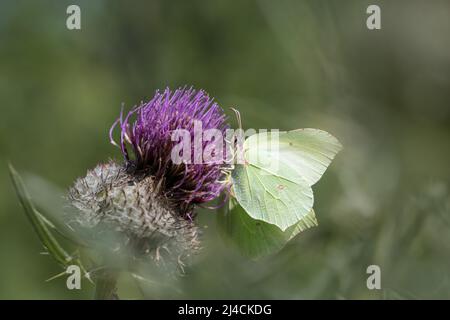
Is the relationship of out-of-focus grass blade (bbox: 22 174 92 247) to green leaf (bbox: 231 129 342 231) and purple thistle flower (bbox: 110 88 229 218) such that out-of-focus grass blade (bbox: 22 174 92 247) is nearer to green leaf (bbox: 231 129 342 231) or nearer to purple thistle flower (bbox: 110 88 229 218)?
purple thistle flower (bbox: 110 88 229 218)

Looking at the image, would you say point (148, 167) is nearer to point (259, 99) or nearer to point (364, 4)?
point (259, 99)

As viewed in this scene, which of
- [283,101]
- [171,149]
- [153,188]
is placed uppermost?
[283,101]

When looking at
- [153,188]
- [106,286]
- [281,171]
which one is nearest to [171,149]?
[153,188]

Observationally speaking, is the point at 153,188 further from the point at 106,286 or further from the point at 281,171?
the point at 281,171

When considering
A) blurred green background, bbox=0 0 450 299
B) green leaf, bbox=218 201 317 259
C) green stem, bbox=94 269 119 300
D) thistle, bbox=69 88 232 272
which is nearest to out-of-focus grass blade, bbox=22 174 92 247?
thistle, bbox=69 88 232 272

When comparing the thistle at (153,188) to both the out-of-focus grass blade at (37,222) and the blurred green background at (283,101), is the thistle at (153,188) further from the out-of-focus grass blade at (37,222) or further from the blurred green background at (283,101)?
the blurred green background at (283,101)
